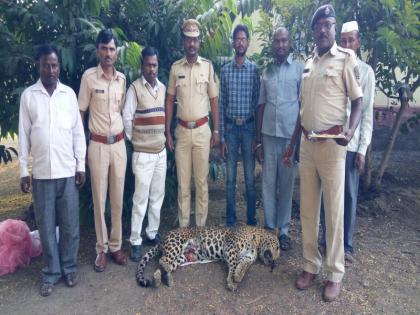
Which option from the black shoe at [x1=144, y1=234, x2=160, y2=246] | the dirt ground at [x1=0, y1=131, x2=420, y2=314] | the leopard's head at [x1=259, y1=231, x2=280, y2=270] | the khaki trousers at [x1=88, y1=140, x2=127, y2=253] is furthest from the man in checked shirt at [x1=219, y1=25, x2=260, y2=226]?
the khaki trousers at [x1=88, y1=140, x2=127, y2=253]

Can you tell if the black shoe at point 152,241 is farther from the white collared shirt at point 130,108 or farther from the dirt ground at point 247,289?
the white collared shirt at point 130,108

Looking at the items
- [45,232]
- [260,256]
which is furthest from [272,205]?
[45,232]

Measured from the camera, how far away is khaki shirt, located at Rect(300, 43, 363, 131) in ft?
11.3

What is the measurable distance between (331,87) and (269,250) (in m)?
1.80

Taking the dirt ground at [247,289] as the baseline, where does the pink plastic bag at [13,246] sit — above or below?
above

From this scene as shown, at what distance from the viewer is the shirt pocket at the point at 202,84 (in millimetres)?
4488

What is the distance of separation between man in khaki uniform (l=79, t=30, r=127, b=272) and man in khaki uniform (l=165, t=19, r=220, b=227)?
651mm

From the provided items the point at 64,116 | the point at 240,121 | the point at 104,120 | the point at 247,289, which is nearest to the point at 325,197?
the point at 247,289

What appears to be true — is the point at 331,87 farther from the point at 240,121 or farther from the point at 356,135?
the point at 240,121

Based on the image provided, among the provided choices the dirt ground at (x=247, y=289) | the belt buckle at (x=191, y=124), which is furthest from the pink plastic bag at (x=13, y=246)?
the belt buckle at (x=191, y=124)

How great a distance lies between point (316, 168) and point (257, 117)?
4.02 feet

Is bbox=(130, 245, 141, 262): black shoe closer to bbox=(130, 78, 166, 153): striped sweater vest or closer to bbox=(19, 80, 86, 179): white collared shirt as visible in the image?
bbox=(130, 78, 166, 153): striped sweater vest

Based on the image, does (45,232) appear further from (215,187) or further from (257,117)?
(215,187)

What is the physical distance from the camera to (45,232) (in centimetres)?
379
